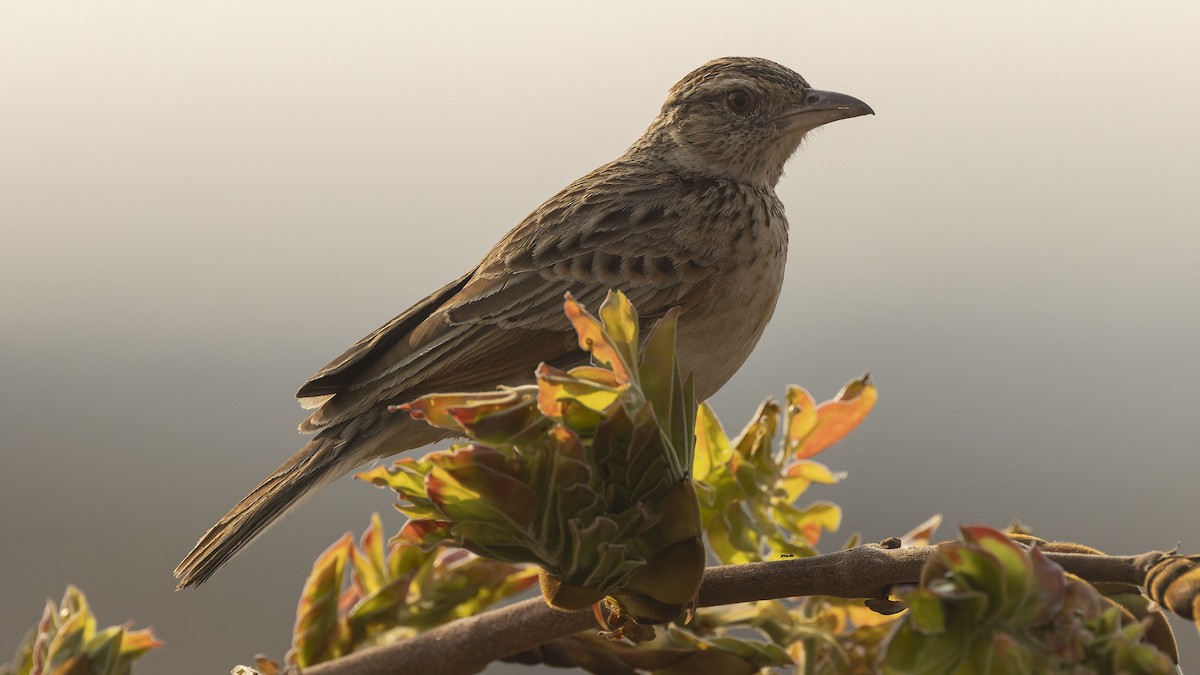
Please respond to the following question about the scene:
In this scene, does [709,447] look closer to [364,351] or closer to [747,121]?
[364,351]

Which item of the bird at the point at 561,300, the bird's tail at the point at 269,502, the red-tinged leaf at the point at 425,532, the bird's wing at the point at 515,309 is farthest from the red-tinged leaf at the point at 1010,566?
the bird's wing at the point at 515,309

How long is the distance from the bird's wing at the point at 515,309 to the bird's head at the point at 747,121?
28.4 inches

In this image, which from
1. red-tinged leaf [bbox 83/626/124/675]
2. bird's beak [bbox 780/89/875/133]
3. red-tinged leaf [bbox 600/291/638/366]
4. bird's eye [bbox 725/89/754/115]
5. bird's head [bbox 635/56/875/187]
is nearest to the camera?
red-tinged leaf [bbox 600/291/638/366]

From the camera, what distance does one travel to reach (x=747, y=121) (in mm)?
4238

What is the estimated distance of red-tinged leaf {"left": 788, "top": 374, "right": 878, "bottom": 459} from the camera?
1.59m

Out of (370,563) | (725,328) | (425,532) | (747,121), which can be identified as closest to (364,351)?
(725,328)

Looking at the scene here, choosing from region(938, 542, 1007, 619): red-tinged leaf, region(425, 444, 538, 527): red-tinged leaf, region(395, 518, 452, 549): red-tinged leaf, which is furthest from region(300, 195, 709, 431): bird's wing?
region(938, 542, 1007, 619): red-tinged leaf

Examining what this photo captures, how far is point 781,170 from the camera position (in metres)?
4.32

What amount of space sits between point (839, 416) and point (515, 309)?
1.72m

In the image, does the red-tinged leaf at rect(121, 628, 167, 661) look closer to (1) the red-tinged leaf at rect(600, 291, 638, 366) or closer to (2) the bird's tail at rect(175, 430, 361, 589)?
(2) the bird's tail at rect(175, 430, 361, 589)

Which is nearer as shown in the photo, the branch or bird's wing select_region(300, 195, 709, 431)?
the branch

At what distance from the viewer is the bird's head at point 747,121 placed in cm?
416

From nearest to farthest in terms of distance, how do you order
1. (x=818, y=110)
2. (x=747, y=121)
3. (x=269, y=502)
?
(x=269, y=502) → (x=818, y=110) → (x=747, y=121)

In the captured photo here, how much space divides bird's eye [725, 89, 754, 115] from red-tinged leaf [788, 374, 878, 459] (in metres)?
2.81
